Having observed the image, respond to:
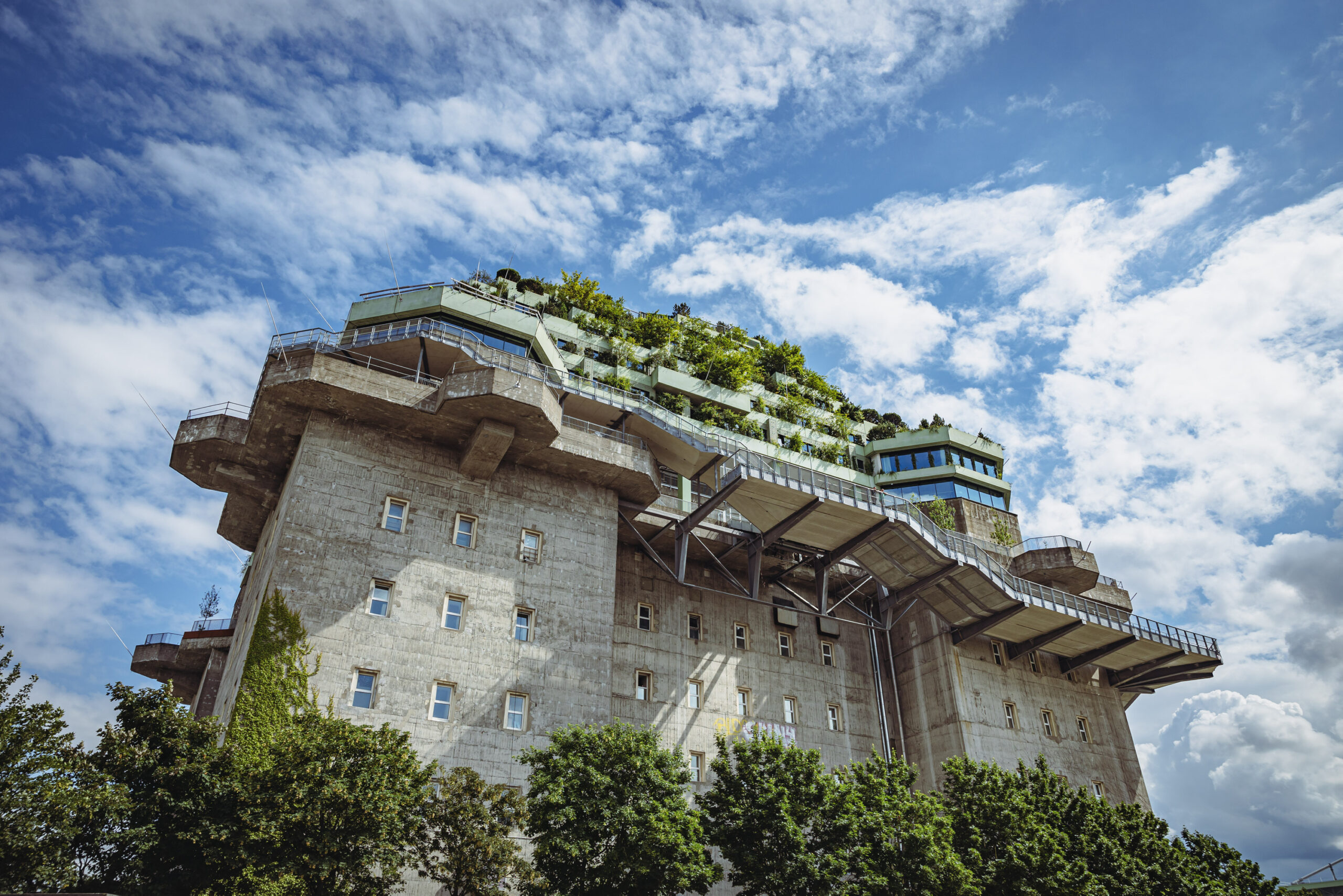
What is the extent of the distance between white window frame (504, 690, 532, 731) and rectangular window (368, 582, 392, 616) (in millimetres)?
5631

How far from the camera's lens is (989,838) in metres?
31.8

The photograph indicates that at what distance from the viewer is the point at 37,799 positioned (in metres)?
22.6

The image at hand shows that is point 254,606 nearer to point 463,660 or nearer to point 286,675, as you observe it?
point 286,675

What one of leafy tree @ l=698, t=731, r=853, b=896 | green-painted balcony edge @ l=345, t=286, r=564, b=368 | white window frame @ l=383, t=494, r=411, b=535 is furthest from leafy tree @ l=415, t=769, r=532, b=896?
green-painted balcony edge @ l=345, t=286, r=564, b=368

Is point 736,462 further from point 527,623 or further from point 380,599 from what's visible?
point 380,599

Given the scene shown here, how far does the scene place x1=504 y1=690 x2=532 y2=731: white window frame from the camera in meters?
35.2

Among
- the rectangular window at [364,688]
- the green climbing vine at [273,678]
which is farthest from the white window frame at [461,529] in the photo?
the green climbing vine at [273,678]

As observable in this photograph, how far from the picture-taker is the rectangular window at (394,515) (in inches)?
1463

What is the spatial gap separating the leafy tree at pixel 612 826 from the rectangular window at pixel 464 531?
11573 millimetres

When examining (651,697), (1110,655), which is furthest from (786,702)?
(1110,655)

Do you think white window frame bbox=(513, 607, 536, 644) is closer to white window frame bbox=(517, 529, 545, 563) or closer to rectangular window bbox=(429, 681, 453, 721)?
white window frame bbox=(517, 529, 545, 563)

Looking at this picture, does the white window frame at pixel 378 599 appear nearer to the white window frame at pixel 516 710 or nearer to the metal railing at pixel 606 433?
the white window frame at pixel 516 710

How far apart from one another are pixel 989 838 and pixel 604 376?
1321 inches

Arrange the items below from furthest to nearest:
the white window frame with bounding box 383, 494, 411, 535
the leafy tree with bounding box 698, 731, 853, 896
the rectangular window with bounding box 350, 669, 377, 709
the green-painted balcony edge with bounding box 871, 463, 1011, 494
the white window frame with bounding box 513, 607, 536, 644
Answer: the green-painted balcony edge with bounding box 871, 463, 1011, 494 → the white window frame with bounding box 513, 607, 536, 644 → the white window frame with bounding box 383, 494, 411, 535 → the rectangular window with bounding box 350, 669, 377, 709 → the leafy tree with bounding box 698, 731, 853, 896
